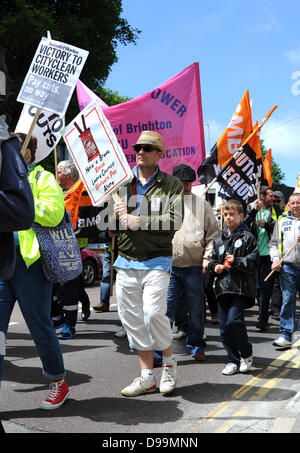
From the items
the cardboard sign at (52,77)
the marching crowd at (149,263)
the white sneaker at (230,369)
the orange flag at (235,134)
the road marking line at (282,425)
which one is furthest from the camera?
the orange flag at (235,134)

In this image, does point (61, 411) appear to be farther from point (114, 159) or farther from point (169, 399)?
point (114, 159)

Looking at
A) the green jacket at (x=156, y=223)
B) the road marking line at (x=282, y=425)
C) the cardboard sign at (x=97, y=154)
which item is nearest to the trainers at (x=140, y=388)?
the green jacket at (x=156, y=223)

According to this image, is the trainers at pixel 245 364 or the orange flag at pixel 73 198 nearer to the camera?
the trainers at pixel 245 364

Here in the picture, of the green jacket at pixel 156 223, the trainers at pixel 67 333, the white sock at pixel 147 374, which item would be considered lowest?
the trainers at pixel 67 333

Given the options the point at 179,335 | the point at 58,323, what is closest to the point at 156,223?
the point at 179,335

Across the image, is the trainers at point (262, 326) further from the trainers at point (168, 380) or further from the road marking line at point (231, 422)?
the road marking line at point (231, 422)

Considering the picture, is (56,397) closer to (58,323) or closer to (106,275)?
(58,323)

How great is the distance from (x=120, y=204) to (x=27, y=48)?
622 inches

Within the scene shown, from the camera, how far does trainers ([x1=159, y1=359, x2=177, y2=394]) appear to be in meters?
4.29

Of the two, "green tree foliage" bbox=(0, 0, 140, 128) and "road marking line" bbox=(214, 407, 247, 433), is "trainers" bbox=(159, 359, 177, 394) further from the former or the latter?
"green tree foliage" bbox=(0, 0, 140, 128)

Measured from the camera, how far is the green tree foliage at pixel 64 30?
56.1ft

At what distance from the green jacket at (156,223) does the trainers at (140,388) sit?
3.33ft

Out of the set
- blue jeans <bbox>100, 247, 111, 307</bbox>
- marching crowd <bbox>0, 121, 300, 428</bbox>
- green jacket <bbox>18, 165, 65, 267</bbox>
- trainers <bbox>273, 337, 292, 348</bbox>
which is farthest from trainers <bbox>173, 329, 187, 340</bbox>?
green jacket <bbox>18, 165, 65, 267</bbox>

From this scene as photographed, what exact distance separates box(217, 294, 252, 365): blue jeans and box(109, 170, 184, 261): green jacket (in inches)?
42.3
